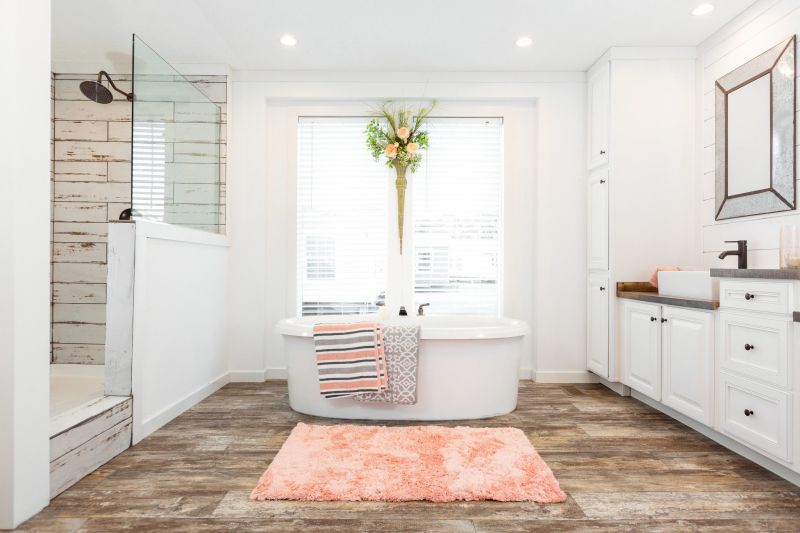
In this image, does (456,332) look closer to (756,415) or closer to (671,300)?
(671,300)

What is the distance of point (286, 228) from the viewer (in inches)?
163

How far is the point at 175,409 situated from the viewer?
3.05 m

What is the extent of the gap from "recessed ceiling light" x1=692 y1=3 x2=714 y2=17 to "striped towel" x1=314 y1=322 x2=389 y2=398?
2.82 meters

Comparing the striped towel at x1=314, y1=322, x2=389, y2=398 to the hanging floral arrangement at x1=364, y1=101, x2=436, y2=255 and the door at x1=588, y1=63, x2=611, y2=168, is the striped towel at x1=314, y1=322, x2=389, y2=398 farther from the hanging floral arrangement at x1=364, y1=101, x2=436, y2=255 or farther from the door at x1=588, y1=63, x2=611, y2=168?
the door at x1=588, y1=63, x2=611, y2=168

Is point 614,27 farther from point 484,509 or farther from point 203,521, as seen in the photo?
point 203,521

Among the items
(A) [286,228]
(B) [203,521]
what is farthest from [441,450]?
(A) [286,228]

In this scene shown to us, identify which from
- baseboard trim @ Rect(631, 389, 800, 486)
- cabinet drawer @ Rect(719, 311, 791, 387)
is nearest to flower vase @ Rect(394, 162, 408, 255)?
baseboard trim @ Rect(631, 389, 800, 486)

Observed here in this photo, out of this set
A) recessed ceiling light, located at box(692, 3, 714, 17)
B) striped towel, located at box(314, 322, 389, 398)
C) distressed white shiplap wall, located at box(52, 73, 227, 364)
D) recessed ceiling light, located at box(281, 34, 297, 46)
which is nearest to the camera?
striped towel, located at box(314, 322, 389, 398)

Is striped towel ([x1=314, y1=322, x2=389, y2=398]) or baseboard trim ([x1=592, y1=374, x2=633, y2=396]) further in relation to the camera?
baseboard trim ([x1=592, y1=374, x2=633, y2=396])

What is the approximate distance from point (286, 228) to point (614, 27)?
2895 mm

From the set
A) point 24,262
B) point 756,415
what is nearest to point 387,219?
point 24,262

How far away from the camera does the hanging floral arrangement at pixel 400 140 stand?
156 inches

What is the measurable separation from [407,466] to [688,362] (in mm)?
1738

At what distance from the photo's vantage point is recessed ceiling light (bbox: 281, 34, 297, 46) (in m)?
3.47
